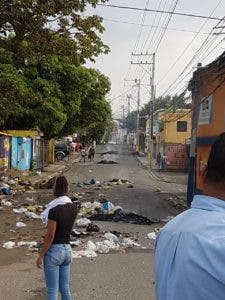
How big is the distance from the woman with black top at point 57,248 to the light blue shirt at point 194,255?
406cm

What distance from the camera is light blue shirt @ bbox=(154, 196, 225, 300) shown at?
1.85 m

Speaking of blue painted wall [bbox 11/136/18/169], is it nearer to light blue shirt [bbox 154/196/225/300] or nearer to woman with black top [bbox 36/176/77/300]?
woman with black top [bbox 36/176/77/300]

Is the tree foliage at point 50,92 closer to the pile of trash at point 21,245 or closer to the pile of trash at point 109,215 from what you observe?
the pile of trash at point 109,215

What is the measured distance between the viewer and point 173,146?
1908 inches

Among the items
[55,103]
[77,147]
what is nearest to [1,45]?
[55,103]

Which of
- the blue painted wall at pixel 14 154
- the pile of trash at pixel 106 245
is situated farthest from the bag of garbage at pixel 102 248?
the blue painted wall at pixel 14 154

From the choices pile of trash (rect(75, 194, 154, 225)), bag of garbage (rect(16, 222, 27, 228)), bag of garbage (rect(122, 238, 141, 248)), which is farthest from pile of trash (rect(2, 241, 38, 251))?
pile of trash (rect(75, 194, 154, 225))

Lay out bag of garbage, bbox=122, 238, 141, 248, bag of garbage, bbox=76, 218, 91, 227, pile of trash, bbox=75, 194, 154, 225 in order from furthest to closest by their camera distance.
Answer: pile of trash, bbox=75, 194, 154, 225 < bag of garbage, bbox=76, 218, 91, 227 < bag of garbage, bbox=122, 238, 141, 248

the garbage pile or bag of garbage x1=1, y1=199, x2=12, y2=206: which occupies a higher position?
the garbage pile

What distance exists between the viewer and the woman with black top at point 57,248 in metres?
A: 6.02

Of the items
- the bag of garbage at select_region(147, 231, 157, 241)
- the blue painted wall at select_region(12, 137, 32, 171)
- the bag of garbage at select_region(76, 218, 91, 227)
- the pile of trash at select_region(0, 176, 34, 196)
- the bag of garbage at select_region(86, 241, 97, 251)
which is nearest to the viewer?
the bag of garbage at select_region(86, 241, 97, 251)

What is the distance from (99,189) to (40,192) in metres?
3.01

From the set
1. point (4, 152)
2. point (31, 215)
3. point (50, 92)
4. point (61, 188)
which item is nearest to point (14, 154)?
point (4, 152)

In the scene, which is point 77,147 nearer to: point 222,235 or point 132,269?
point 132,269
